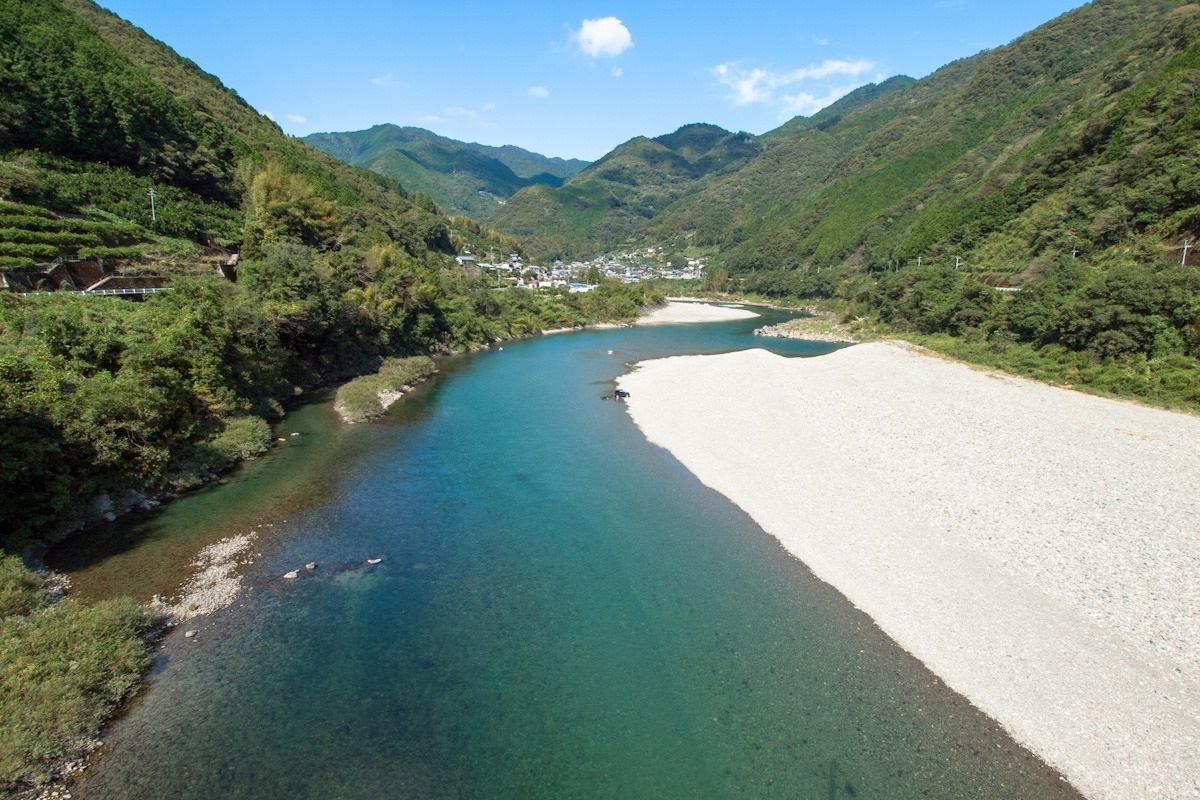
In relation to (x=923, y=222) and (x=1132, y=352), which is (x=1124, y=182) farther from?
(x=923, y=222)

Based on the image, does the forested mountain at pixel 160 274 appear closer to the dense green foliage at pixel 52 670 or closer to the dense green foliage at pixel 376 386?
the dense green foliage at pixel 376 386

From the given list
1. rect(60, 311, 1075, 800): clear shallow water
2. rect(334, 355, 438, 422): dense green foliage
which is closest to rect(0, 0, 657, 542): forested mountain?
rect(334, 355, 438, 422): dense green foliage

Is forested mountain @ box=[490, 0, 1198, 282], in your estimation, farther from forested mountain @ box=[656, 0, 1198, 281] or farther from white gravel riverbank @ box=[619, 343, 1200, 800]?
white gravel riverbank @ box=[619, 343, 1200, 800]

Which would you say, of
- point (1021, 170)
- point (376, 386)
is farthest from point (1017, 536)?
point (1021, 170)

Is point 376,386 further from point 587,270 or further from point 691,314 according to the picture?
point 587,270

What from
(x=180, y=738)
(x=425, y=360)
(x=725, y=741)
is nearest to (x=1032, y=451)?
(x=725, y=741)

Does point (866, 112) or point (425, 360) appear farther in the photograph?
point (866, 112)
